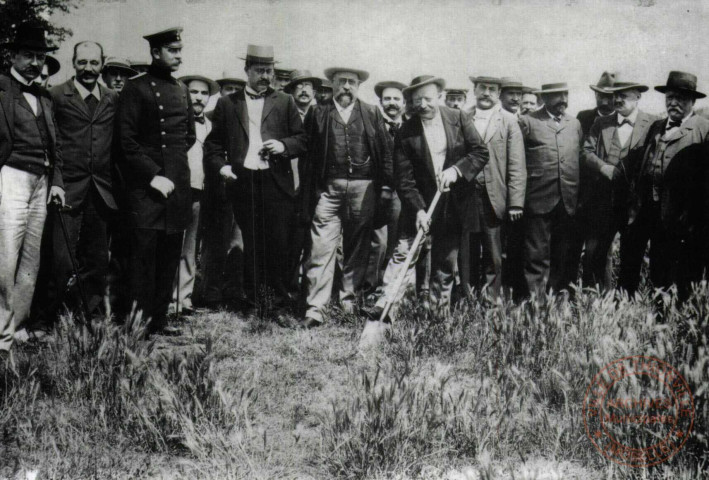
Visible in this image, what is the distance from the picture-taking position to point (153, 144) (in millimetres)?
5141

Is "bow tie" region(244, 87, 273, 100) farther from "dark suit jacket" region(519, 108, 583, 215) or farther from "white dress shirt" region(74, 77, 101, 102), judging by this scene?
"dark suit jacket" region(519, 108, 583, 215)

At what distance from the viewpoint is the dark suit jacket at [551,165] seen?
6.24 metres

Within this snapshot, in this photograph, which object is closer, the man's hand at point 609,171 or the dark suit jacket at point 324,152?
the dark suit jacket at point 324,152

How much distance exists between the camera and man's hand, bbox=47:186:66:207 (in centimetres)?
487

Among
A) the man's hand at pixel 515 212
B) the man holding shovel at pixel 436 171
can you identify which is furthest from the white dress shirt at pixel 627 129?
the man holding shovel at pixel 436 171

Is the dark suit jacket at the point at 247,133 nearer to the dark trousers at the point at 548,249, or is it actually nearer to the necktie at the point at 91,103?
the necktie at the point at 91,103

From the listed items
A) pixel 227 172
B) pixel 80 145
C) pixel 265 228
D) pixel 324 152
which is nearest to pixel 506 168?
pixel 324 152

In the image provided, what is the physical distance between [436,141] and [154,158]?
2507 millimetres

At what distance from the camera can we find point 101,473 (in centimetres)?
289

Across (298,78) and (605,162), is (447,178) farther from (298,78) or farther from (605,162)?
(298,78)

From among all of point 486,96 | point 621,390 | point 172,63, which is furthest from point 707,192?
point 172,63

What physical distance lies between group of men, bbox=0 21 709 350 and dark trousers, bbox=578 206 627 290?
2 cm

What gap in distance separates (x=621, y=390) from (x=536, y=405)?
1.98 ft

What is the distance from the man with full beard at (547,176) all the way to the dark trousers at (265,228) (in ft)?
7.69
